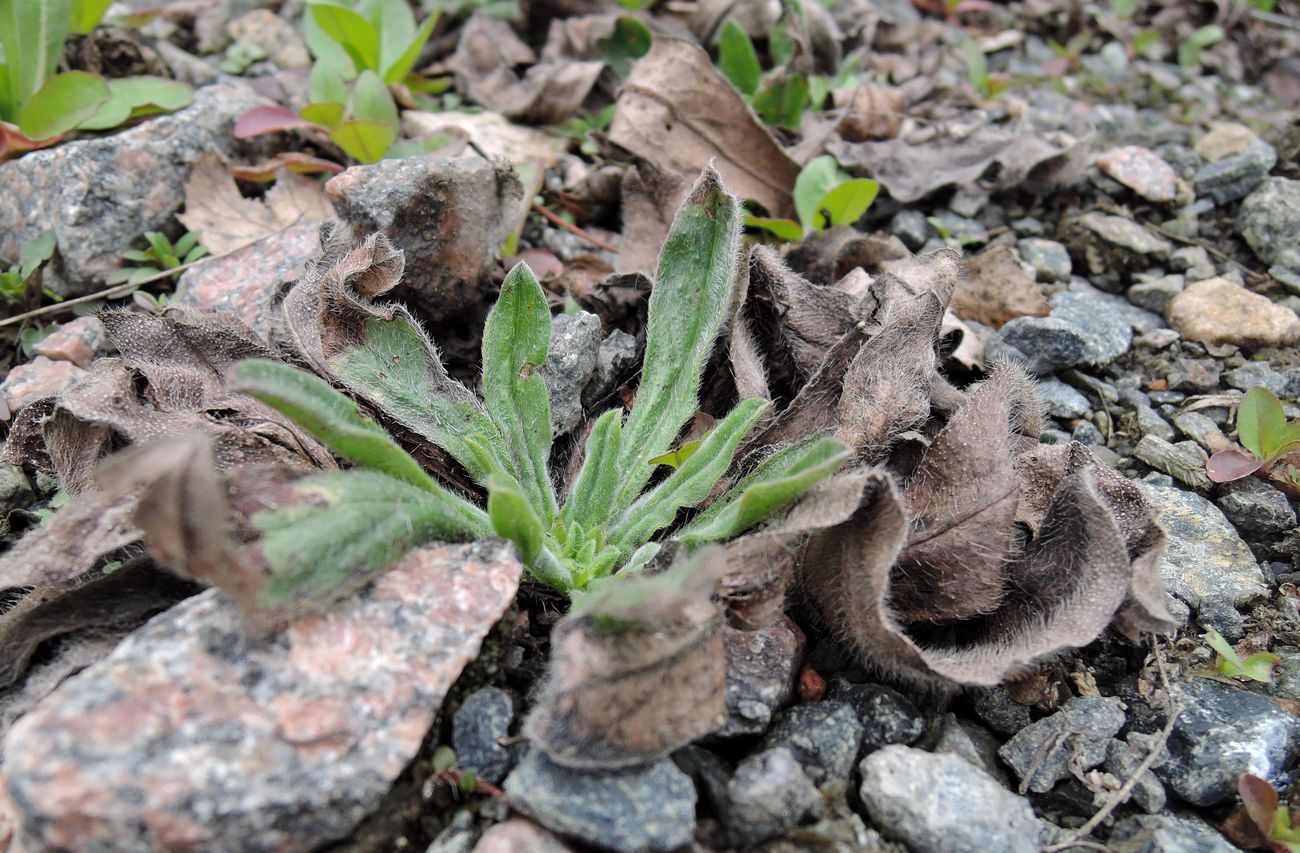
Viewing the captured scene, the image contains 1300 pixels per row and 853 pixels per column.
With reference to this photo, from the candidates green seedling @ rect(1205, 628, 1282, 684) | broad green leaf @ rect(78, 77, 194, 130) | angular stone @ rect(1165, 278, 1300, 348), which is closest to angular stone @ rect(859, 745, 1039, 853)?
green seedling @ rect(1205, 628, 1282, 684)

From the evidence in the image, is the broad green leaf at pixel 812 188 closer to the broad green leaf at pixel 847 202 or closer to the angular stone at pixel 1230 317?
the broad green leaf at pixel 847 202

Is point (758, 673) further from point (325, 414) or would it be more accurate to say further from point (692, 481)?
point (325, 414)

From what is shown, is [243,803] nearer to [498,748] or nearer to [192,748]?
[192,748]

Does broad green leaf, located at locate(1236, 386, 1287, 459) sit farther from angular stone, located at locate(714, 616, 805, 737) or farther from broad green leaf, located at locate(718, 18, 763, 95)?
broad green leaf, located at locate(718, 18, 763, 95)

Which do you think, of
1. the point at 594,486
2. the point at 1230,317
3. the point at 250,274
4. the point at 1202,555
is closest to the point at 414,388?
the point at 594,486

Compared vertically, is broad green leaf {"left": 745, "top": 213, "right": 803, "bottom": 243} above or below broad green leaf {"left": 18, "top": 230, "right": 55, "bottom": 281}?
below

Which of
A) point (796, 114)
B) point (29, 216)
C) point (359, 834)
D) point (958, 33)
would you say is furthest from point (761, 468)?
point (958, 33)

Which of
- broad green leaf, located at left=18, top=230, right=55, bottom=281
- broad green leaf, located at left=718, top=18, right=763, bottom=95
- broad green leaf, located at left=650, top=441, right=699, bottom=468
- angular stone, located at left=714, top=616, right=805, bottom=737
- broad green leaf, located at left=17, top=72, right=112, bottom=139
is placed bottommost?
angular stone, located at left=714, top=616, right=805, bottom=737

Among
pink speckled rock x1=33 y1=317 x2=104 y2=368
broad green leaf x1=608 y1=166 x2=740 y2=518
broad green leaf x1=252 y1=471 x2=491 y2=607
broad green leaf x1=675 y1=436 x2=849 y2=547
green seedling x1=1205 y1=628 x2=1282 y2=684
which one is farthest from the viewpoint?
pink speckled rock x1=33 y1=317 x2=104 y2=368
